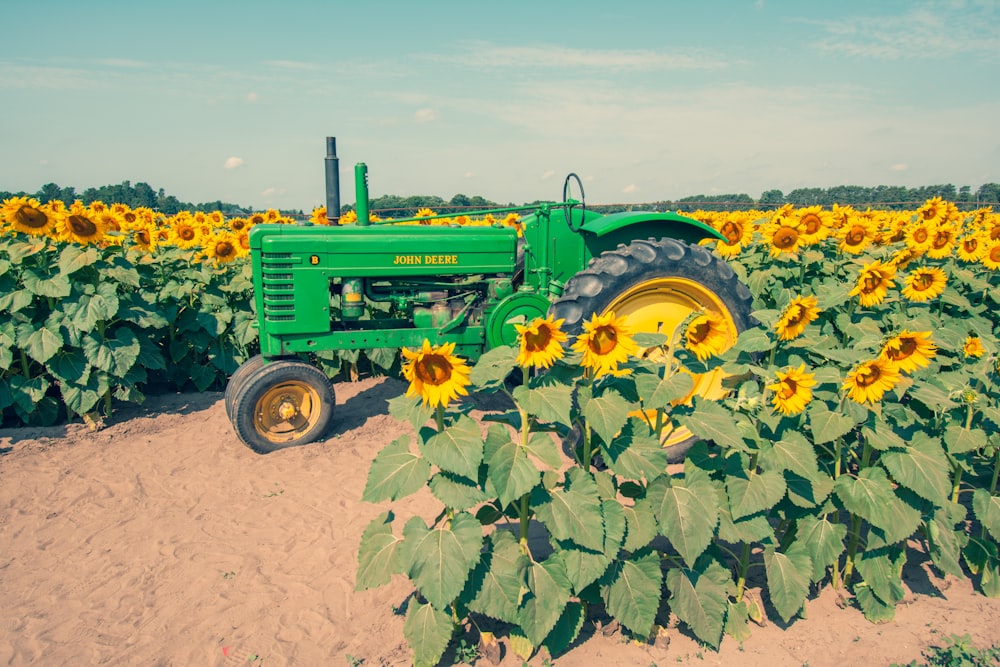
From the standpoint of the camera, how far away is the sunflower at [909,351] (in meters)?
2.62

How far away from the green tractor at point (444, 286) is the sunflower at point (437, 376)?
76.6 inches

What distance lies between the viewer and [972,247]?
5.16m

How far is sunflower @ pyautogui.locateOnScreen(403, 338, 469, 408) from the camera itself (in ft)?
7.41

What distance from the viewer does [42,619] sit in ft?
9.64

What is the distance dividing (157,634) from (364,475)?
165 cm

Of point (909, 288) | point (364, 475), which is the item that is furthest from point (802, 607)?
point (364, 475)

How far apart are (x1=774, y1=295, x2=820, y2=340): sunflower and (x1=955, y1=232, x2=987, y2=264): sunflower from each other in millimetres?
3294

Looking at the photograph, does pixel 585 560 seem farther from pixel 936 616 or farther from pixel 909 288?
pixel 909 288

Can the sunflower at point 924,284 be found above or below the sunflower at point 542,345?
above

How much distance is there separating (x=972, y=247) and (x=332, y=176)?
5074 millimetres

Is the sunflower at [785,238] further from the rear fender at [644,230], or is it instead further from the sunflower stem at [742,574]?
the sunflower stem at [742,574]

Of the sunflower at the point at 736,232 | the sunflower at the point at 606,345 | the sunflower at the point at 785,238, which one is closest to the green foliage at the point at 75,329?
the sunflower at the point at 606,345

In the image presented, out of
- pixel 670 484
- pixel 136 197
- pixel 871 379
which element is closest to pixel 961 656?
pixel 871 379

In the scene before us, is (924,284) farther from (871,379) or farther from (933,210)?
(933,210)
